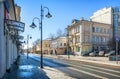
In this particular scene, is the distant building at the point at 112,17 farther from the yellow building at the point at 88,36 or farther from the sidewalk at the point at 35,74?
the sidewalk at the point at 35,74

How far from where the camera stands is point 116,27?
263 feet

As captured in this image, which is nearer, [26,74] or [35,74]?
[35,74]

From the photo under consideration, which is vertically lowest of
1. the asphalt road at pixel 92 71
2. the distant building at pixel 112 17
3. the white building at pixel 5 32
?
the asphalt road at pixel 92 71

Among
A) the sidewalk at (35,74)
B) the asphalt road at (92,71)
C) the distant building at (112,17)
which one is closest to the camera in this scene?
the sidewalk at (35,74)

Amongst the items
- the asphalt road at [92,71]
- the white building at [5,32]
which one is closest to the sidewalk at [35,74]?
the white building at [5,32]

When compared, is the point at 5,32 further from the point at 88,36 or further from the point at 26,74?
the point at 88,36

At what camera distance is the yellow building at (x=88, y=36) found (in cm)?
6825

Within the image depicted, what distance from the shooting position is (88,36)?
69.2 m

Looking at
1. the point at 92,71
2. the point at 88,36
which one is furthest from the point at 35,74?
the point at 88,36

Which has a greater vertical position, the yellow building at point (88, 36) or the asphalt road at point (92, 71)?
the yellow building at point (88, 36)

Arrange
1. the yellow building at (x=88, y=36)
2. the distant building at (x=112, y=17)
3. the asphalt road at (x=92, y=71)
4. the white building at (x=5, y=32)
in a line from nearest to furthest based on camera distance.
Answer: the white building at (x=5, y=32) < the asphalt road at (x=92, y=71) < the yellow building at (x=88, y=36) < the distant building at (x=112, y=17)

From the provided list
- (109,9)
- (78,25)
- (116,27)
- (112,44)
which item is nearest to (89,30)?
(78,25)

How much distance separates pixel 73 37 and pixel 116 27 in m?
16.5

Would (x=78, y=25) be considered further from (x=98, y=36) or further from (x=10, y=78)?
(x=10, y=78)
